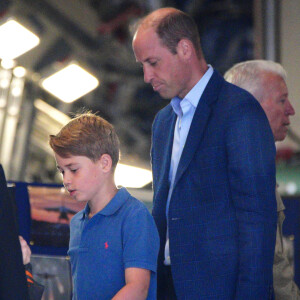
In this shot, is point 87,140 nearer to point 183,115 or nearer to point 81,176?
point 81,176

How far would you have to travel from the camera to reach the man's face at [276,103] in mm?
2367

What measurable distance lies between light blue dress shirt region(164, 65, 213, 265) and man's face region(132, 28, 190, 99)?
0.05 metres

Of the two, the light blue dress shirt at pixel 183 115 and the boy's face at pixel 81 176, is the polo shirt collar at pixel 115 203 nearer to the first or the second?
the boy's face at pixel 81 176

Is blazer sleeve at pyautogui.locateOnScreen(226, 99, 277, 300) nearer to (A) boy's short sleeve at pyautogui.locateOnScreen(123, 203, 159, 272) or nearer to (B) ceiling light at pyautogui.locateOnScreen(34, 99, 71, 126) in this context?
(A) boy's short sleeve at pyautogui.locateOnScreen(123, 203, 159, 272)

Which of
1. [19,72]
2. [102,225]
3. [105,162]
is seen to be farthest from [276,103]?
[19,72]

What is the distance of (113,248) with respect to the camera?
5.82ft


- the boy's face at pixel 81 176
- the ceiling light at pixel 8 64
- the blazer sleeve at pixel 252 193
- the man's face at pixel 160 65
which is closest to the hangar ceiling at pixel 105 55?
the ceiling light at pixel 8 64

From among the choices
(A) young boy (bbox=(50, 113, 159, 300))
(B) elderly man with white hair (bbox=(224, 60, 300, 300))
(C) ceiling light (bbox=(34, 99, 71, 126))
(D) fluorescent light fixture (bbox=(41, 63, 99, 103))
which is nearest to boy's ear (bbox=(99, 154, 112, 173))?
(A) young boy (bbox=(50, 113, 159, 300))

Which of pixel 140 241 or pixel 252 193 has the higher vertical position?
pixel 252 193

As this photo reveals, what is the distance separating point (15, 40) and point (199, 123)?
3.84 meters

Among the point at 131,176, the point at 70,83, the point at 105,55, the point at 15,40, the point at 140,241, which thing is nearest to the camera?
the point at 140,241

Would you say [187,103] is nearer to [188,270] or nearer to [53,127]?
[188,270]

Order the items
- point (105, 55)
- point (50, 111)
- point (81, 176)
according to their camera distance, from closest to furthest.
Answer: point (81, 176), point (50, 111), point (105, 55)

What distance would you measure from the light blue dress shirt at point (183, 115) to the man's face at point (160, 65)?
47 mm
